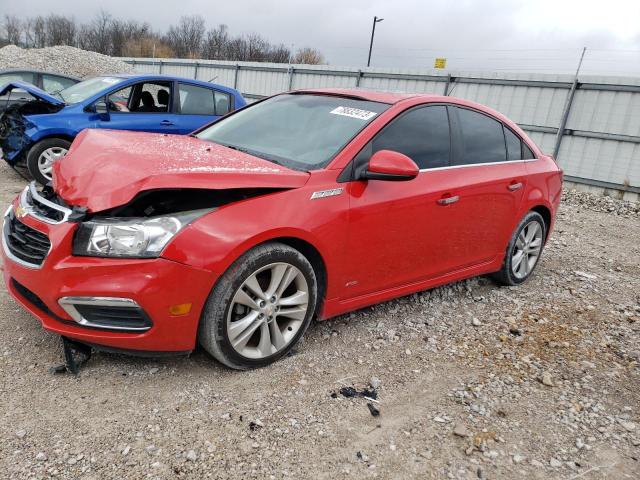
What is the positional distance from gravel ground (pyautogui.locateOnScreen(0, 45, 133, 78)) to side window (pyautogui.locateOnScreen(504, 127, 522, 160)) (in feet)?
72.0

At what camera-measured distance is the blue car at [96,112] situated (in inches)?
258

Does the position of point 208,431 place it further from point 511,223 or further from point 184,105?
point 184,105

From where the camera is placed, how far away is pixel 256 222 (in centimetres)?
260

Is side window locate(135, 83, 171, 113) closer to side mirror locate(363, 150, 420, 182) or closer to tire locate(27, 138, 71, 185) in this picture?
tire locate(27, 138, 71, 185)

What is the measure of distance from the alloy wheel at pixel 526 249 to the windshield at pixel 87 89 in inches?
224

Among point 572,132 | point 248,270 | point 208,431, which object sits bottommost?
point 208,431

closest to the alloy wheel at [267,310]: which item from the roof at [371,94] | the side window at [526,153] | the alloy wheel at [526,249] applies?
the roof at [371,94]

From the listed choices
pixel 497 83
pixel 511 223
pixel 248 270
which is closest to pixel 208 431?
pixel 248 270

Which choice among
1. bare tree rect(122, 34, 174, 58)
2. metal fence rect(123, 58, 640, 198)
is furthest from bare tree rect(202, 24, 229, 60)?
metal fence rect(123, 58, 640, 198)

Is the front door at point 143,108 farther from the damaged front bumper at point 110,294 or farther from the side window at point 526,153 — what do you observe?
the side window at point 526,153

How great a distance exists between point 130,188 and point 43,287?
647 millimetres

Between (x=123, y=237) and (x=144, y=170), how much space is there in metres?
0.36

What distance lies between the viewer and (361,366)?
10.1 feet

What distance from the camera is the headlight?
2391mm
